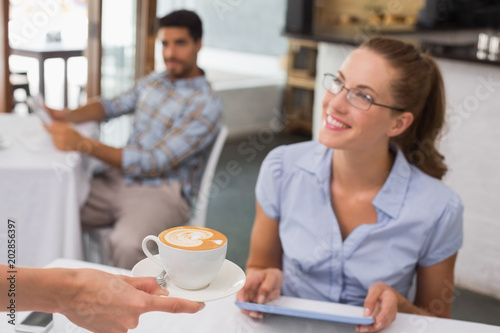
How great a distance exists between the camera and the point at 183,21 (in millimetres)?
2248

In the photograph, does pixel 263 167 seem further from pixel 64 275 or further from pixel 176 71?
pixel 176 71

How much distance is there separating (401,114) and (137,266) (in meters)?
0.81

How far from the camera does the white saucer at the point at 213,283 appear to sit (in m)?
0.60

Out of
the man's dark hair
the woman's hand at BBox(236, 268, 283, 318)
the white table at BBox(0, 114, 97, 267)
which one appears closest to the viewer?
the woman's hand at BBox(236, 268, 283, 318)

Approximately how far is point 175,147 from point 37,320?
1227 mm

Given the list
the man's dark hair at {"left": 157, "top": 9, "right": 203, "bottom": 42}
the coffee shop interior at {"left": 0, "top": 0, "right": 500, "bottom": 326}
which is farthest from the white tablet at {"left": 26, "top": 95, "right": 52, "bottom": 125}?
the man's dark hair at {"left": 157, "top": 9, "right": 203, "bottom": 42}

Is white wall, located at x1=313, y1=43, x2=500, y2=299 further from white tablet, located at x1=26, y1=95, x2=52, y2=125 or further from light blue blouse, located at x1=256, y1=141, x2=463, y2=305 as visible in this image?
white tablet, located at x1=26, y1=95, x2=52, y2=125

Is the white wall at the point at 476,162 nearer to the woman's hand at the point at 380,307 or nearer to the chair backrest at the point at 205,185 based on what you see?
the chair backrest at the point at 205,185

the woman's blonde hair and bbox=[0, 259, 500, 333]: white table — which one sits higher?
the woman's blonde hair

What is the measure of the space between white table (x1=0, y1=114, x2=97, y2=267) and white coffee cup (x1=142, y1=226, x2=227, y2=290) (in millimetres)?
1248

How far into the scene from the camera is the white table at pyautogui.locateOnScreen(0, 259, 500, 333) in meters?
0.95

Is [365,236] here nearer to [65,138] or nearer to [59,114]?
[65,138]

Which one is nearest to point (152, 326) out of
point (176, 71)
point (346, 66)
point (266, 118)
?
point (346, 66)

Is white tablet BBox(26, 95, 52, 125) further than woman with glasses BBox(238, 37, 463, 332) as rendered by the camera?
Yes
